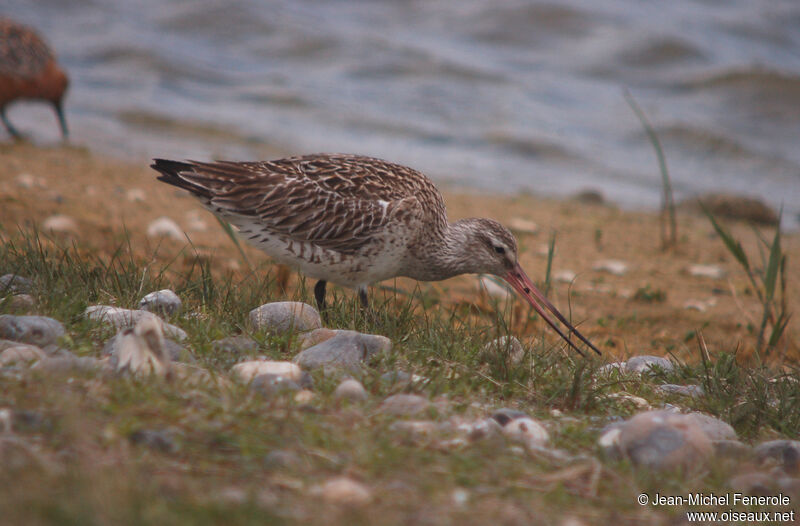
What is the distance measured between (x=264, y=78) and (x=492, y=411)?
14729 mm

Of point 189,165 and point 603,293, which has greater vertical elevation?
point 189,165

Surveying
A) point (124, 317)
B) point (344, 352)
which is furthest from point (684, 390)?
point (124, 317)

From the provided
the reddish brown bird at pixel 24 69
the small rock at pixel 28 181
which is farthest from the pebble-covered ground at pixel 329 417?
the reddish brown bird at pixel 24 69

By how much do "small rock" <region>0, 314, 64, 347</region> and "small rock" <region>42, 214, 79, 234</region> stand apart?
370 centimetres

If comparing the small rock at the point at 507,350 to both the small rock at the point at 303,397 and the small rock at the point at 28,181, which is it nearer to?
the small rock at the point at 303,397

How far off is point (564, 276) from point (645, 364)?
3411 millimetres

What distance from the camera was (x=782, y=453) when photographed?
10.1 feet

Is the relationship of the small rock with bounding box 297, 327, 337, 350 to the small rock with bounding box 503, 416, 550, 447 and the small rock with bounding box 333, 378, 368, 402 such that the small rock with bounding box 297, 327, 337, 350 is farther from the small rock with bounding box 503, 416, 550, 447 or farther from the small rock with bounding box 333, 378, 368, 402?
the small rock with bounding box 503, 416, 550, 447

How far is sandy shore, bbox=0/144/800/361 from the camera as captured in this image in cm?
663

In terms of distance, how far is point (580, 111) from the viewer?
16.9m

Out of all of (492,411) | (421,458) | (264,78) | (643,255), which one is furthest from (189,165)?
(264,78)

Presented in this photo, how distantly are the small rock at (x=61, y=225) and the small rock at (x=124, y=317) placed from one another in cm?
349

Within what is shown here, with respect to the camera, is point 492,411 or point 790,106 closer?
point 492,411

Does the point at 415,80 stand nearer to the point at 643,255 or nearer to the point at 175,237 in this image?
the point at 643,255
